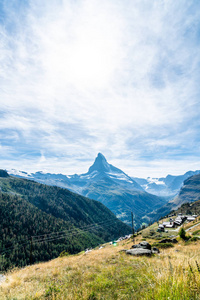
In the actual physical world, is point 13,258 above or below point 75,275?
below

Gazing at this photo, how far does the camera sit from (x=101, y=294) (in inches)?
239

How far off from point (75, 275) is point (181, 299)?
875 centimetres

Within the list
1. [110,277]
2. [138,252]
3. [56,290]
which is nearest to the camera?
[56,290]

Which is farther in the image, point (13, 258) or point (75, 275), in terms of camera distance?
point (13, 258)

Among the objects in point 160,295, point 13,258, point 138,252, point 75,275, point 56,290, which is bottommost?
point 13,258

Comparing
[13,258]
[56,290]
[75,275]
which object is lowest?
[13,258]

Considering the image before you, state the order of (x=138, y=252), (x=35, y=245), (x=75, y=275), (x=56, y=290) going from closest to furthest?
1. (x=56, y=290)
2. (x=75, y=275)
3. (x=138, y=252)
4. (x=35, y=245)

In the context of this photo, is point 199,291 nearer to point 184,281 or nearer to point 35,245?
point 184,281

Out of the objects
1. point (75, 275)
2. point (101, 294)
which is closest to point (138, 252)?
point (75, 275)

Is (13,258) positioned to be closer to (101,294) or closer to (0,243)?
(0,243)

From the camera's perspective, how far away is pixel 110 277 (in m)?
8.35

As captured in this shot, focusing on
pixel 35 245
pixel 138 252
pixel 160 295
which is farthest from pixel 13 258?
pixel 160 295

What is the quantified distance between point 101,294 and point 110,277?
2.68 metres

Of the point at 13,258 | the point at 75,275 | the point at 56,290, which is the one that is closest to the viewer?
the point at 56,290
